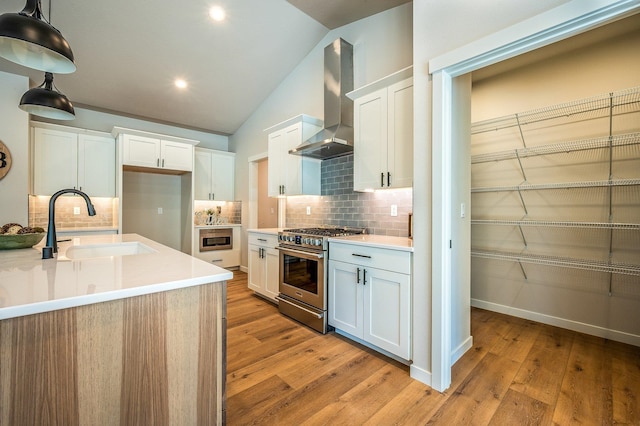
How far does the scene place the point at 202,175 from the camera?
5195 mm

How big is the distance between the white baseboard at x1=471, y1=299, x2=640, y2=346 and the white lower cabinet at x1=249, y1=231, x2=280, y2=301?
2.46 m

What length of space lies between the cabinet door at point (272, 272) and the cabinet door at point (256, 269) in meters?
0.11

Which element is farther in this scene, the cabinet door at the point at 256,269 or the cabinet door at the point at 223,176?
the cabinet door at the point at 223,176

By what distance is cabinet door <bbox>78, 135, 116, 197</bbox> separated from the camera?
405cm

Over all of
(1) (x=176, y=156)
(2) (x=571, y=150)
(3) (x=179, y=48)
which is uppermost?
(3) (x=179, y=48)

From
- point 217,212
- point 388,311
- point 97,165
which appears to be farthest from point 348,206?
point 97,165

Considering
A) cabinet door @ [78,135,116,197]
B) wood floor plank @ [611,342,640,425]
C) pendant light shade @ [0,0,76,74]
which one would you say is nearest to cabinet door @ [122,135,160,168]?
cabinet door @ [78,135,116,197]

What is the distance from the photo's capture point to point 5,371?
0.80 m

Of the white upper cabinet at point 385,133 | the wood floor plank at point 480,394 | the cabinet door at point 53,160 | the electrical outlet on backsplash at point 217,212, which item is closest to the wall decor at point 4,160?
the cabinet door at point 53,160

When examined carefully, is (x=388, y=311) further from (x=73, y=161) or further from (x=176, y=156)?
(x=73, y=161)

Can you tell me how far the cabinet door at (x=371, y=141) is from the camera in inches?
101

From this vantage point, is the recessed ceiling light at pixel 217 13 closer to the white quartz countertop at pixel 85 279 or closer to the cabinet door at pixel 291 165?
the cabinet door at pixel 291 165

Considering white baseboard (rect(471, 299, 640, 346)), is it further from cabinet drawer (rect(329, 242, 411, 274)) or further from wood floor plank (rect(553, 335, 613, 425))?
→ cabinet drawer (rect(329, 242, 411, 274))

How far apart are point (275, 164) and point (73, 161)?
114 inches
